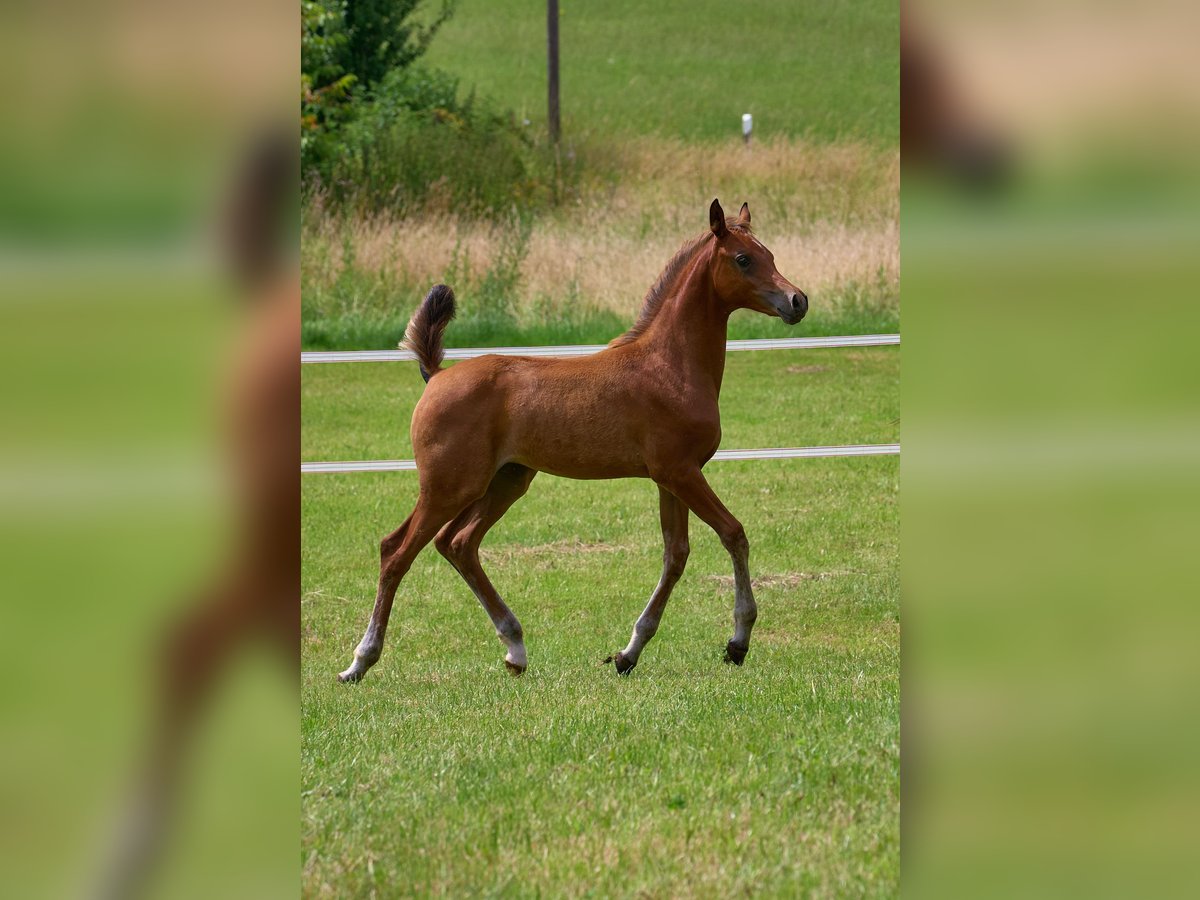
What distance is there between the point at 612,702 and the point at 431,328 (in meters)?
2.28

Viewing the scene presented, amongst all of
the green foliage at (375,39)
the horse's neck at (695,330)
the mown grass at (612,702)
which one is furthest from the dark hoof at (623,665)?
the green foliage at (375,39)

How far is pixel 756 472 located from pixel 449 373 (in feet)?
18.6

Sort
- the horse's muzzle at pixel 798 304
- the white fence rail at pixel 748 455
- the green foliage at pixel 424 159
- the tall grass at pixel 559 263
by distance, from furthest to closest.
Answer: the green foliage at pixel 424 159 → the tall grass at pixel 559 263 → the white fence rail at pixel 748 455 → the horse's muzzle at pixel 798 304

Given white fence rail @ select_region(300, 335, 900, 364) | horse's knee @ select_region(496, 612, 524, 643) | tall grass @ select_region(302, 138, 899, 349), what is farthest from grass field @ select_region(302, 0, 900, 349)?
horse's knee @ select_region(496, 612, 524, 643)

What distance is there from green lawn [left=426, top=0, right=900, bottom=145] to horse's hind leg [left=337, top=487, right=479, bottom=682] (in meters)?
22.1

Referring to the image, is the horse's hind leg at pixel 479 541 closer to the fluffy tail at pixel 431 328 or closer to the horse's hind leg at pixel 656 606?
the horse's hind leg at pixel 656 606

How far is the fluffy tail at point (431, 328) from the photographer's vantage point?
23.7ft

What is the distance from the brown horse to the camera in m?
6.95

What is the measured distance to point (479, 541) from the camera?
7250 mm
